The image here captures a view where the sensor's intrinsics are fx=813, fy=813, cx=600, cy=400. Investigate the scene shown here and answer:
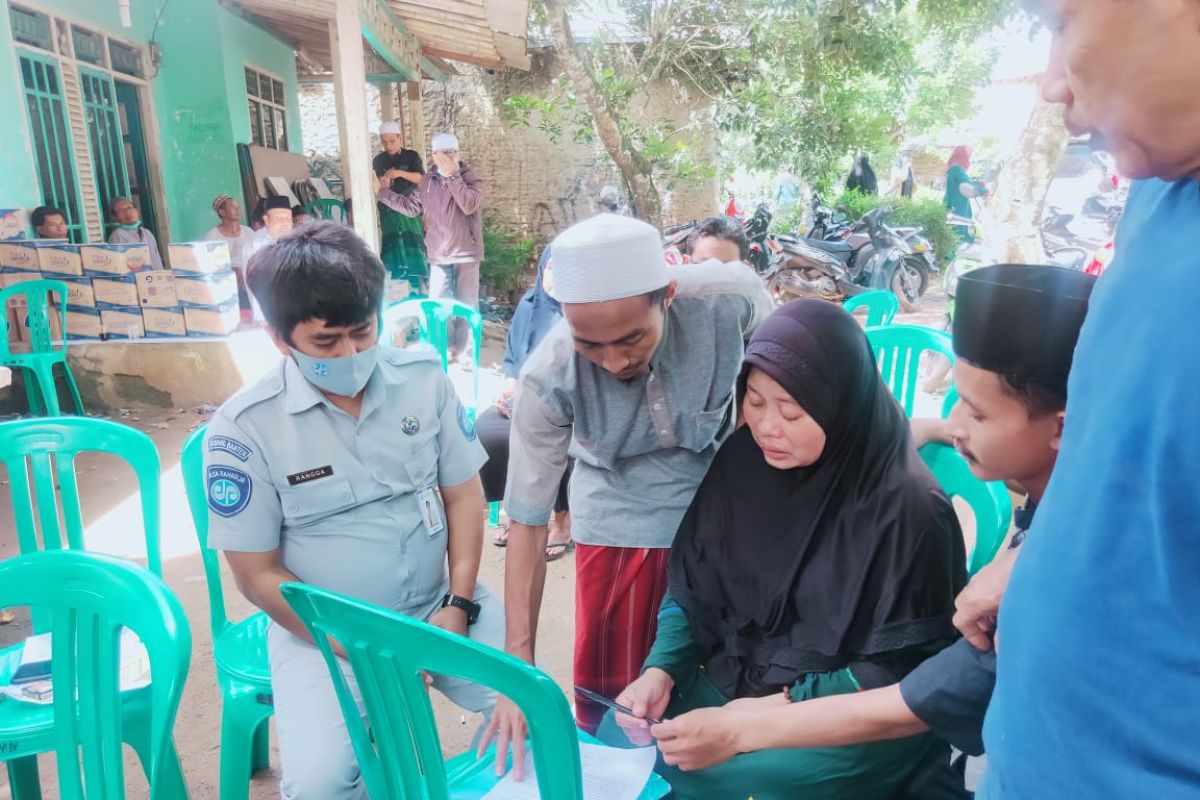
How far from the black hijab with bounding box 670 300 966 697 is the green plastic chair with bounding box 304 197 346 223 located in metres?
7.91

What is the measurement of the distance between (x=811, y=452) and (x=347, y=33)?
4.92 meters

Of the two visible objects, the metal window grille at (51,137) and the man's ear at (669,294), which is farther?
the metal window grille at (51,137)

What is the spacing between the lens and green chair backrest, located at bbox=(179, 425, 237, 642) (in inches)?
76.7

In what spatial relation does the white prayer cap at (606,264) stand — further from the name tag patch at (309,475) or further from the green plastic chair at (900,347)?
the green plastic chair at (900,347)

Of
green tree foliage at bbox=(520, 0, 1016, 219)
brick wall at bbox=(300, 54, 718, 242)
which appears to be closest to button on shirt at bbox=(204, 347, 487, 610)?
green tree foliage at bbox=(520, 0, 1016, 219)

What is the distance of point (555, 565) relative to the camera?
3457 millimetres

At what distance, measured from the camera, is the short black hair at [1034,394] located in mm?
1080

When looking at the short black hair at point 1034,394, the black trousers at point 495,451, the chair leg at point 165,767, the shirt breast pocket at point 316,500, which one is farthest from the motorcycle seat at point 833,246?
the chair leg at point 165,767

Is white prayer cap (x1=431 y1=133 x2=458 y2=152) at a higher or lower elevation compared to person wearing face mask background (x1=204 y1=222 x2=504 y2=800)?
higher

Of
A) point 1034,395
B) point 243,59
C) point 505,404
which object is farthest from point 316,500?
point 243,59

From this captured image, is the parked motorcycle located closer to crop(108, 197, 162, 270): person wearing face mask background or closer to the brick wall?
the brick wall

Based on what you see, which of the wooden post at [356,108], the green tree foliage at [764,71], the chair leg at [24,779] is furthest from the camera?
the green tree foliage at [764,71]

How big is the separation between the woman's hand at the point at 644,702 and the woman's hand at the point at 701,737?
0.16 m

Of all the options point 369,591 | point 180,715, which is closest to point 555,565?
point 180,715
